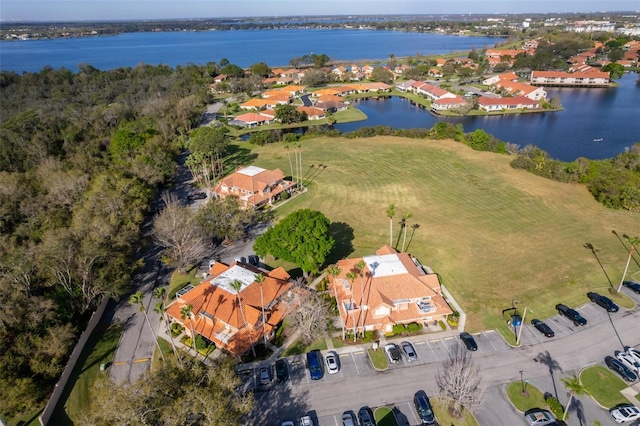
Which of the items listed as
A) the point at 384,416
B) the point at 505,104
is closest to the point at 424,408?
the point at 384,416

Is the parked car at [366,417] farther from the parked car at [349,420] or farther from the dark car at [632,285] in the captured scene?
the dark car at [632,285]

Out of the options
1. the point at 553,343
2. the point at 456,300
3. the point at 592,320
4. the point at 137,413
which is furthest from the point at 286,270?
the point at 592,320

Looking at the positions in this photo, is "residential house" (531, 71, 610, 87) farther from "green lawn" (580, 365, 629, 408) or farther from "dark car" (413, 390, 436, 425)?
"dark car" (413, 390, 436, 425)

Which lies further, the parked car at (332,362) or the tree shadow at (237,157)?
the tree shadow at (237,157)

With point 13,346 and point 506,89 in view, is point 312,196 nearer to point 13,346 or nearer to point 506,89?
point 13,346

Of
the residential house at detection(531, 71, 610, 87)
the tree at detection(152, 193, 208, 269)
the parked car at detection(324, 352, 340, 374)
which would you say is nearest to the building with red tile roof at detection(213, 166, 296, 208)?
the tree at detection(152, 193, 208, 269)

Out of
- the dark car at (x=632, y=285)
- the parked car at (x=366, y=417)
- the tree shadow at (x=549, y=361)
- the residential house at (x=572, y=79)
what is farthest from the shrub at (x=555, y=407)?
the residential house at (x=572, y=79)
